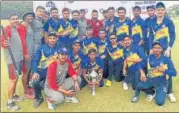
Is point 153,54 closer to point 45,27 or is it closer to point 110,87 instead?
point 110,87

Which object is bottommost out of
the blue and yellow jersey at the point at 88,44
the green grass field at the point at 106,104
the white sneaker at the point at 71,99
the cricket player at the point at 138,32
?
the green grass field at the point at 106,104

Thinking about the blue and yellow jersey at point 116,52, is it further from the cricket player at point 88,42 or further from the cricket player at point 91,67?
the cricket player at point 91,67

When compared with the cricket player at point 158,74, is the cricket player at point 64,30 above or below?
above

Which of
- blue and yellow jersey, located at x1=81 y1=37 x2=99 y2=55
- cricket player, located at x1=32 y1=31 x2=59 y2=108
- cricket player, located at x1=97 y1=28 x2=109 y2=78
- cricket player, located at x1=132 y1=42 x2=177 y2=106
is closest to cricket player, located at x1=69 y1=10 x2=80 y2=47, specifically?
blue and yellow jersey, located at x1=81 y1=37 x2=99 y2=55

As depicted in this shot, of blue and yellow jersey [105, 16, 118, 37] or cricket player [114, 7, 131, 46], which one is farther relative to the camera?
blue and yellow jersey [105, 16, 118, 37]

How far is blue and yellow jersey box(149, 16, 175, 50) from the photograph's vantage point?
261 inches

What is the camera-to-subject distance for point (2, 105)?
6.32 metres

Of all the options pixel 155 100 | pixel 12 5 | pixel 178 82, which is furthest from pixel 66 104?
pixel 12 5

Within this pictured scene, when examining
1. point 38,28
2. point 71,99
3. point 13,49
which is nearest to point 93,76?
point 71,99

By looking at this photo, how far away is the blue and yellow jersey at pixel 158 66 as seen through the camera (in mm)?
6278

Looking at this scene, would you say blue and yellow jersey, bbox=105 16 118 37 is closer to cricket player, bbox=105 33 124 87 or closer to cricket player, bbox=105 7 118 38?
cricket player, bbox=105 7 118 38

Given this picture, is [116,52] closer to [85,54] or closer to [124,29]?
[124,29]

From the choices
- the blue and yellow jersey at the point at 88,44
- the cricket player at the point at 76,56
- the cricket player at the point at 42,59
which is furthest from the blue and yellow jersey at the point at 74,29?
the cricket player at the point at 42,59

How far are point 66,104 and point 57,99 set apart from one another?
1.41ft
